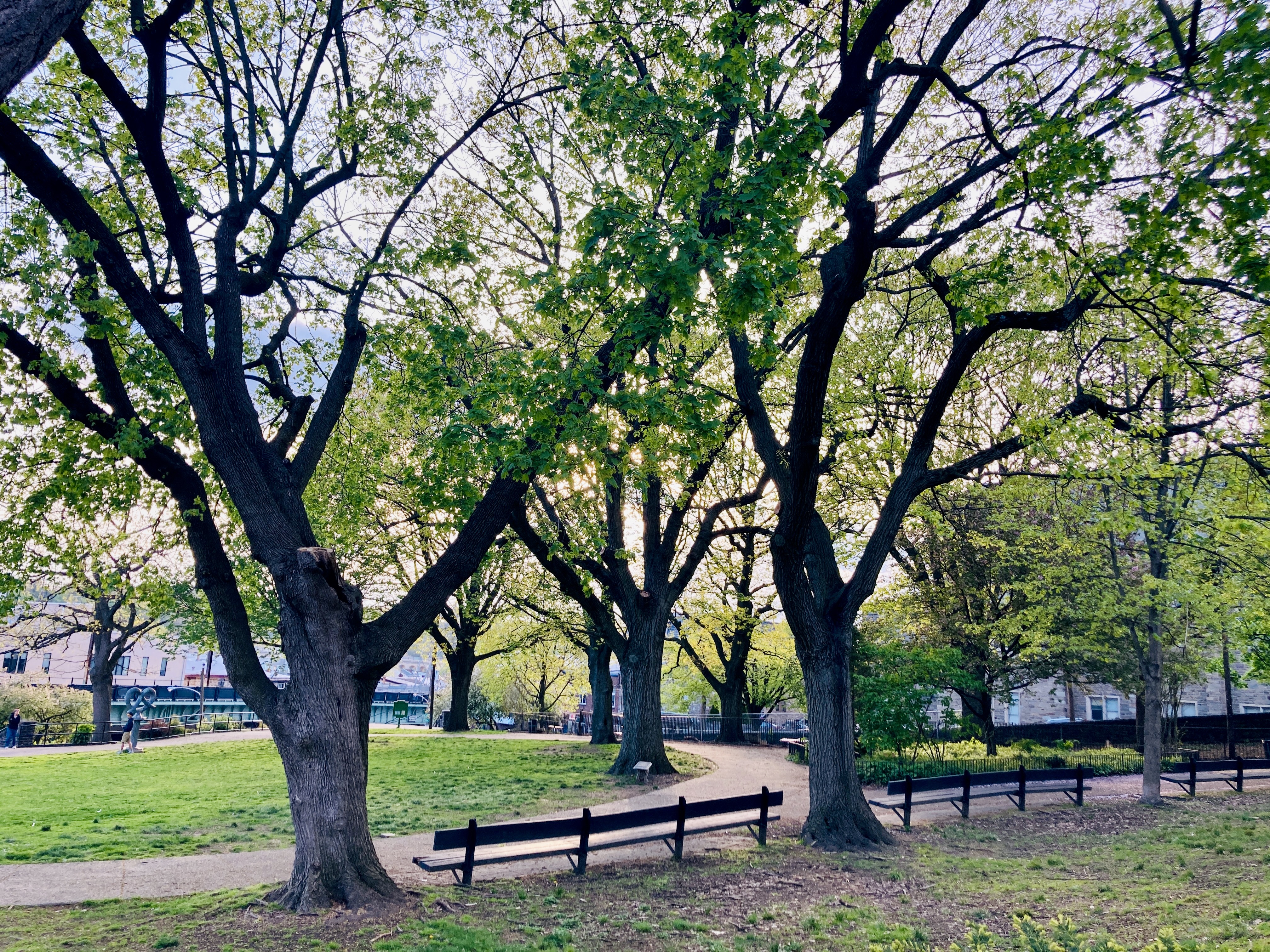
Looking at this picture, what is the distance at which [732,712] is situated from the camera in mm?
30891

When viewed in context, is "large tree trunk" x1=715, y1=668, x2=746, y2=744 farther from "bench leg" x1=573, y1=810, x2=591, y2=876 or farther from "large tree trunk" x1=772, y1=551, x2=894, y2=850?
"bench leg" x1=573, y1=810, x2=591, y2=876

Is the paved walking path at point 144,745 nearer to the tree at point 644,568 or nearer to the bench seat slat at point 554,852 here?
the tree at point 644,568

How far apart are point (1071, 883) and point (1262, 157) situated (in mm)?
8002

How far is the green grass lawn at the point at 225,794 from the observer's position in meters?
10.9

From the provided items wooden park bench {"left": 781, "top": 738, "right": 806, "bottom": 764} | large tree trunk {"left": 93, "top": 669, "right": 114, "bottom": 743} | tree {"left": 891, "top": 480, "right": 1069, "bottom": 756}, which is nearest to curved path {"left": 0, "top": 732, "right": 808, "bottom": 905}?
tree {"left": 891, "top": 480, "right": 1069, "bottom": 756}

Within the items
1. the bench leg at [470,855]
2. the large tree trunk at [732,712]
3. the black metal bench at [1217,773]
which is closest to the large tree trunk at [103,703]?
the large tree trunk at [732,712]

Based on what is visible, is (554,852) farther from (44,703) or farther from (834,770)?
(44,703)

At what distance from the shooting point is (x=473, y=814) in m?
13.0

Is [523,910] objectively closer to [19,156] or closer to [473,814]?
[473,814]

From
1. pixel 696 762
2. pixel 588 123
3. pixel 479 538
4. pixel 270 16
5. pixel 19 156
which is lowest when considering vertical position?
pixel 696 762

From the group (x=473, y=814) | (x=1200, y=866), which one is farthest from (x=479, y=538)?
(x=1200, y=866)

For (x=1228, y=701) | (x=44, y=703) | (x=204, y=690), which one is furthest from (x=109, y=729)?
(x=1228, y=701)

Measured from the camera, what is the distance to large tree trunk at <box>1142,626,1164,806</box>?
15391 mm

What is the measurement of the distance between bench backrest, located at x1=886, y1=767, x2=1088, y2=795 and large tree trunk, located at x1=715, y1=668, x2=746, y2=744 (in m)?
15.2
